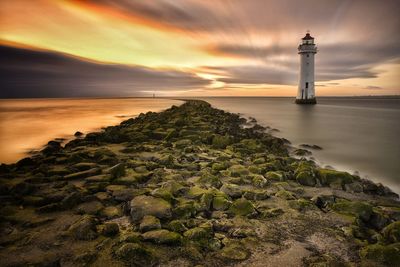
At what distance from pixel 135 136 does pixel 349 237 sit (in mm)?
8606

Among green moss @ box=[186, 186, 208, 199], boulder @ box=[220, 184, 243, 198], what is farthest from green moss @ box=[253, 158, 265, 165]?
green moss @ box=[186, 186, 208, 199]

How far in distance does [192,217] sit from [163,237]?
75cm

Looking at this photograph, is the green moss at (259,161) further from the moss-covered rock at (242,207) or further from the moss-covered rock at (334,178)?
the moss-covered rock at (242,207)

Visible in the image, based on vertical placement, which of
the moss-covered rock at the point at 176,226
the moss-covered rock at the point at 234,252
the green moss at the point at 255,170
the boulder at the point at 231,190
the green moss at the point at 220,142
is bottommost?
the moss-covered rock at the point at 234,252

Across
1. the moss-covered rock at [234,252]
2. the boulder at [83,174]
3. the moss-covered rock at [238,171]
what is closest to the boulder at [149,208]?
the moss-covered rock at [234,252]

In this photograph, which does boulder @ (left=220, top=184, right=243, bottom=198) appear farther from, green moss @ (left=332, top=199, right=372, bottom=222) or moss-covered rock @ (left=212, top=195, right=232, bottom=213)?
green moss @ (left=332, top=199, right=372, bottom=222)

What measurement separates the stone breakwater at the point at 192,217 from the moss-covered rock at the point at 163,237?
12 mm

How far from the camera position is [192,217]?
4.09 meters

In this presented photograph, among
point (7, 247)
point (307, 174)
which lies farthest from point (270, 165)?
point (7, 247)

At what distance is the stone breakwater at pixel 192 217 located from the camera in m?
3.19

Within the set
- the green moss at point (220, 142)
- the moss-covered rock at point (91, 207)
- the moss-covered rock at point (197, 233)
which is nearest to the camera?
the moss-covered rock at point (197, 233)

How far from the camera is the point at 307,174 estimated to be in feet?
19.9

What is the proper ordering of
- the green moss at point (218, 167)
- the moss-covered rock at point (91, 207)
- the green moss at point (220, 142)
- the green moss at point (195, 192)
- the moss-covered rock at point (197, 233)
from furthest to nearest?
the green moss at point (220, 142) < the green moss at point (218, 167) < the green moss at point (195, 192) < the moss-covered rock at point (91, 207) < the moss-covered rock at point (197, 233)

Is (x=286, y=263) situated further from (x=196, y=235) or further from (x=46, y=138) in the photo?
(x=46, y=138)
